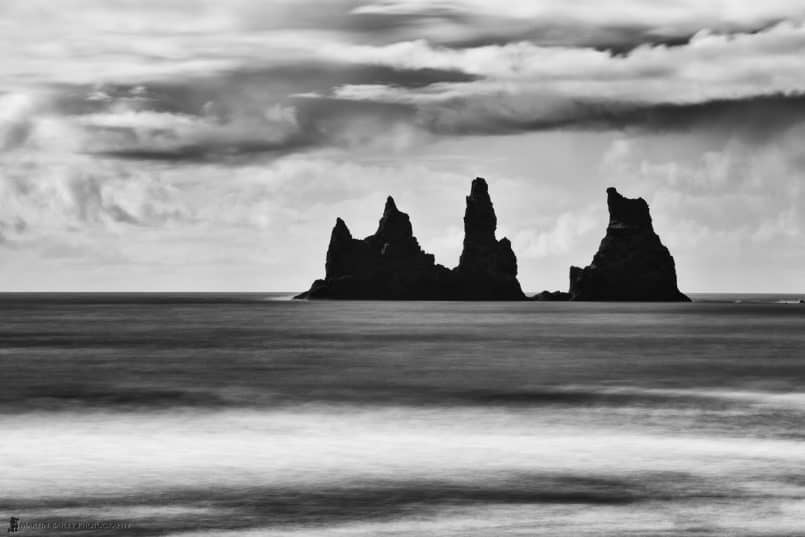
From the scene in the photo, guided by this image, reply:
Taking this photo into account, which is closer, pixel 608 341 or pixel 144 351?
pixel 144 351

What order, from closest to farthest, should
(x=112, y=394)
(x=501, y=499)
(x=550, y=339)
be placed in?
1. (x=501, y=499)
2. (x=112, y=394)
3. (x=550, y=339)

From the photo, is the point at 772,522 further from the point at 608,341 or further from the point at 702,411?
the point at 608,341

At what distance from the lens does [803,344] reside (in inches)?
4414

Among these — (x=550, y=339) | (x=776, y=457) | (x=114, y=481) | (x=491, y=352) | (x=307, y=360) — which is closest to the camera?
(x=114, y=481)

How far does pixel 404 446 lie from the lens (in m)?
37.8

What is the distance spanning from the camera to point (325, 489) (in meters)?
28.4

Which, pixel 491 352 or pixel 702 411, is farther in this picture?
pixel 491 352

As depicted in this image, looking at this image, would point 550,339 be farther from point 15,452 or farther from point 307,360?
point 15,452

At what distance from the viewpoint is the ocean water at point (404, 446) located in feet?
81.1

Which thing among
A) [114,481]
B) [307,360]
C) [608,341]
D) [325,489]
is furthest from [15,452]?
[608,341]

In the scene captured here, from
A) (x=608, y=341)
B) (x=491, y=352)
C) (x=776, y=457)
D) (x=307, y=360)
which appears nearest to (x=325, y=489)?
(x=776, y=457)

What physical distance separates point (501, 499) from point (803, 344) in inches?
3704

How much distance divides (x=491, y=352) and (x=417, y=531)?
74.6 meters

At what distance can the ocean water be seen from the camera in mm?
24734
